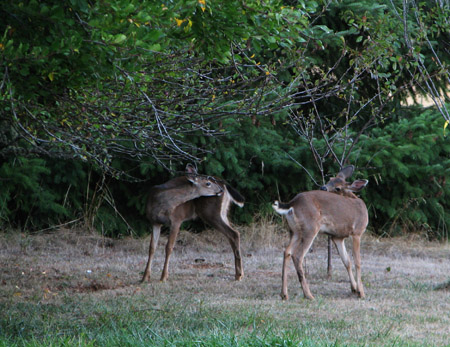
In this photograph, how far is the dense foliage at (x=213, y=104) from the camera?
14.9ft

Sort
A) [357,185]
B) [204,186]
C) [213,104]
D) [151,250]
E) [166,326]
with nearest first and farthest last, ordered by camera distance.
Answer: [166,326]
[213,104]
[357,185]
[151,250]
[204,186]

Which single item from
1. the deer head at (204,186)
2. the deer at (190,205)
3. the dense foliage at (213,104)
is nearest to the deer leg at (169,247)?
the deer at (190,205)

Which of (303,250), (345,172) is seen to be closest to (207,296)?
(303,250)

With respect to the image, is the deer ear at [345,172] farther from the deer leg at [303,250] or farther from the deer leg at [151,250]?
the deer leg at [151,250]

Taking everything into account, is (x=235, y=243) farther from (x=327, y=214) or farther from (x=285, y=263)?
(x=327, y=214)

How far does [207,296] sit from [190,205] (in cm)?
216

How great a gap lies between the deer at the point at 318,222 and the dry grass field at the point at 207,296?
0.99 ft

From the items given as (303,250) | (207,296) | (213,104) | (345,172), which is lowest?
(207,296)

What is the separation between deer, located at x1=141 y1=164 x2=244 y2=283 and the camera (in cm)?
905

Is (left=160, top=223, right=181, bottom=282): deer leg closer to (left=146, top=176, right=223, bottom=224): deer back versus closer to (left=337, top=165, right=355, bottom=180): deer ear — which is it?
(left=146, top=176, right=223, bottom=224): deer back

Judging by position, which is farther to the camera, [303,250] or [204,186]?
[204,186]

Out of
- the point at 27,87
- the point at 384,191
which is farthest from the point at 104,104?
the point at 384,191

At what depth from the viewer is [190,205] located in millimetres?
9430

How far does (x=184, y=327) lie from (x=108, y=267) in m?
4.22
